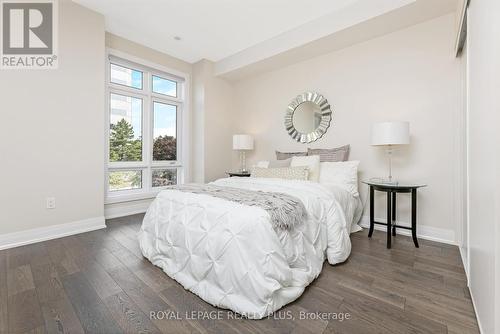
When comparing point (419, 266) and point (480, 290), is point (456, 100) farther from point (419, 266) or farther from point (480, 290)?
point (480, 290)

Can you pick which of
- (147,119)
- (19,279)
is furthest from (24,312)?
(147,119)

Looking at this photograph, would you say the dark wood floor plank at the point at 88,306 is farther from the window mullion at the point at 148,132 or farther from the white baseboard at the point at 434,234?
the white baseboard at the point at 434,234

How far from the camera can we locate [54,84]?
2.63m

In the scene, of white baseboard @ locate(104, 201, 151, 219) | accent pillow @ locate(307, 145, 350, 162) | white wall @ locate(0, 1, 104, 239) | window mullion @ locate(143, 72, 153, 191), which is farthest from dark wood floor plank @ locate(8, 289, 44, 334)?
accent pillow @ locate(307, 145, 350, 162)

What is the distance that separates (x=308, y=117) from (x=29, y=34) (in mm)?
3650

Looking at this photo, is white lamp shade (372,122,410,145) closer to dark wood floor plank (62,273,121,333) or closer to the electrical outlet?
dark wood floor plank (62,273,121,333)

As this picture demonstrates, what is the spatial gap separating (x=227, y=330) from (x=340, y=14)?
3390 millimetres

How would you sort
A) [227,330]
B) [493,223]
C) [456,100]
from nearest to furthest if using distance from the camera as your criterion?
1. [493,223]
2. [227,330]
3. [456,100]

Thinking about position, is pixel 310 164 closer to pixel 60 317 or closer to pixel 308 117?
pixel 308 117

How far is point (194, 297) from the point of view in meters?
1.52

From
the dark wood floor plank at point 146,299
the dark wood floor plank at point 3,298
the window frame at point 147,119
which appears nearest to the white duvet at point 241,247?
the dark wood floor plank at point 146,299

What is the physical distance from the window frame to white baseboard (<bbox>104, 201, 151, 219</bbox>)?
9 cm

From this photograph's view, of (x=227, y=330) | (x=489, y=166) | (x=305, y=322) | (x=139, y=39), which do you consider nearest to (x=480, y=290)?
(x=489, y=166)

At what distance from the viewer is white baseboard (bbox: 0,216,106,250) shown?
7.73 feet
